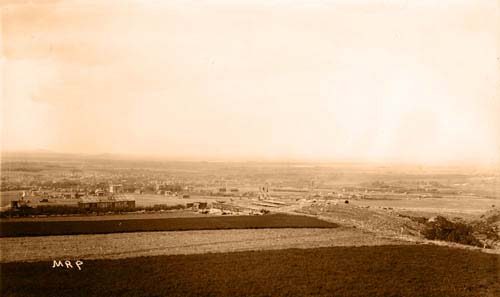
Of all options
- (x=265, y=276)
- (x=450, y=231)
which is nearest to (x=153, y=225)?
(x=265, y=276)

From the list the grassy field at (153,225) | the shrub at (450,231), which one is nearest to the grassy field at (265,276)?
the grassy field at (153,225)

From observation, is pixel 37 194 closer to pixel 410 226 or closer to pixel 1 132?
pixel 1 132

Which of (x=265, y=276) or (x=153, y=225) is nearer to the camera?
(x=265, y=276)

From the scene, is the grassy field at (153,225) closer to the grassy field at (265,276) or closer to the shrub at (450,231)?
the grassy field at (265,276)

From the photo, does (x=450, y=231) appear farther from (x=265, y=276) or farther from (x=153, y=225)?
(x=153, y=225)

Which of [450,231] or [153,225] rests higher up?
[153,225]

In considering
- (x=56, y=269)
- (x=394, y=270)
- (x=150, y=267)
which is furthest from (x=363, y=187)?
(x=56, y=269)

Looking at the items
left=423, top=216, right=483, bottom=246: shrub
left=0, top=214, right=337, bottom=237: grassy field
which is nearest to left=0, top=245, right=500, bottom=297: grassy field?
left=0, top=214, right=337, bottom=237: grassy field
